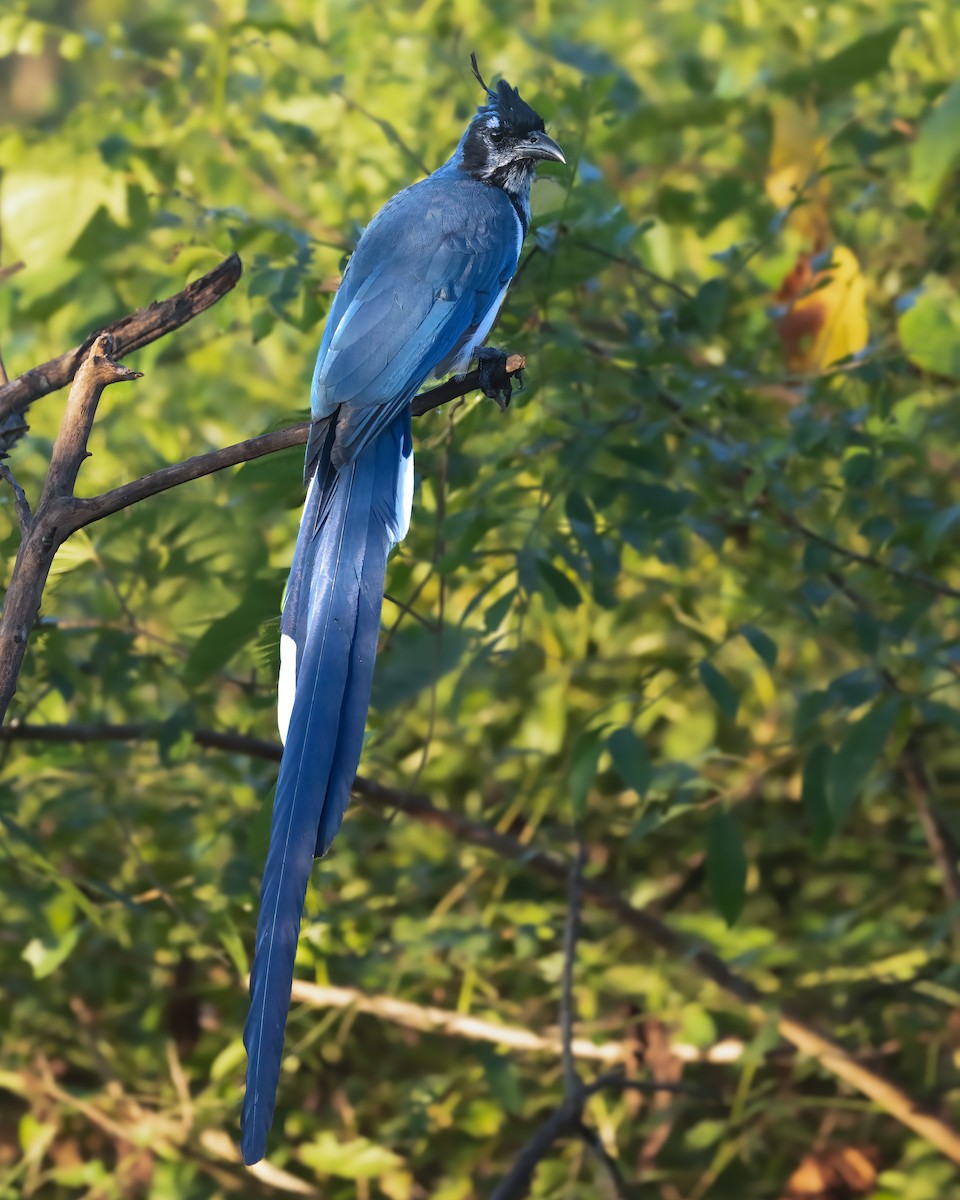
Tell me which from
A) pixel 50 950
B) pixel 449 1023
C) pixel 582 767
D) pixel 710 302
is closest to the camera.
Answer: pixel 582 767

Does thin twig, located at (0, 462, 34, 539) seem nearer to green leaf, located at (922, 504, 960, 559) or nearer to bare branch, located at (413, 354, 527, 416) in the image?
bare branch, located at (413, 354, 527, 416)

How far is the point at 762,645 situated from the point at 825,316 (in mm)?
831

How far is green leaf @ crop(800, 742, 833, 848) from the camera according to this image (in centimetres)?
213

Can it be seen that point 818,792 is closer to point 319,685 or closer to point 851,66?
point 319,685

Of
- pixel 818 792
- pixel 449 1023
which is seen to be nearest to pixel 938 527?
pixel 818 792

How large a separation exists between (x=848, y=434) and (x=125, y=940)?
1.36 meters

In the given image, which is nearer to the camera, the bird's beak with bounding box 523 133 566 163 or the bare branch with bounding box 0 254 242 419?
the bare branch with bounding box 0 254 242 419

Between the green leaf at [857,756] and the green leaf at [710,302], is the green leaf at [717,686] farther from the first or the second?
the green leaf at [710,302]

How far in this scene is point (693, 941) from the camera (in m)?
2.54

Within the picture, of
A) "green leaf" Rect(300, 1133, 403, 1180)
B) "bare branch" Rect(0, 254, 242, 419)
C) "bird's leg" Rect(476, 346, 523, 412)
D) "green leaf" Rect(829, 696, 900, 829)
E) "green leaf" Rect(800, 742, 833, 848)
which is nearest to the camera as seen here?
"bare branch" Rect(0, 254, 242, 419)

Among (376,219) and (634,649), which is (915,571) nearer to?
(634,649)

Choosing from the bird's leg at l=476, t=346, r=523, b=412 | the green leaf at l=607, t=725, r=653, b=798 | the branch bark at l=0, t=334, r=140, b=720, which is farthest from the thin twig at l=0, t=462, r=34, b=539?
the green leaf at l=607, t=725, r=653, b=798

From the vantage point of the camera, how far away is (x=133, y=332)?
58.5 inches

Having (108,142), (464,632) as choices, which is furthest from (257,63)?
(464,632)
